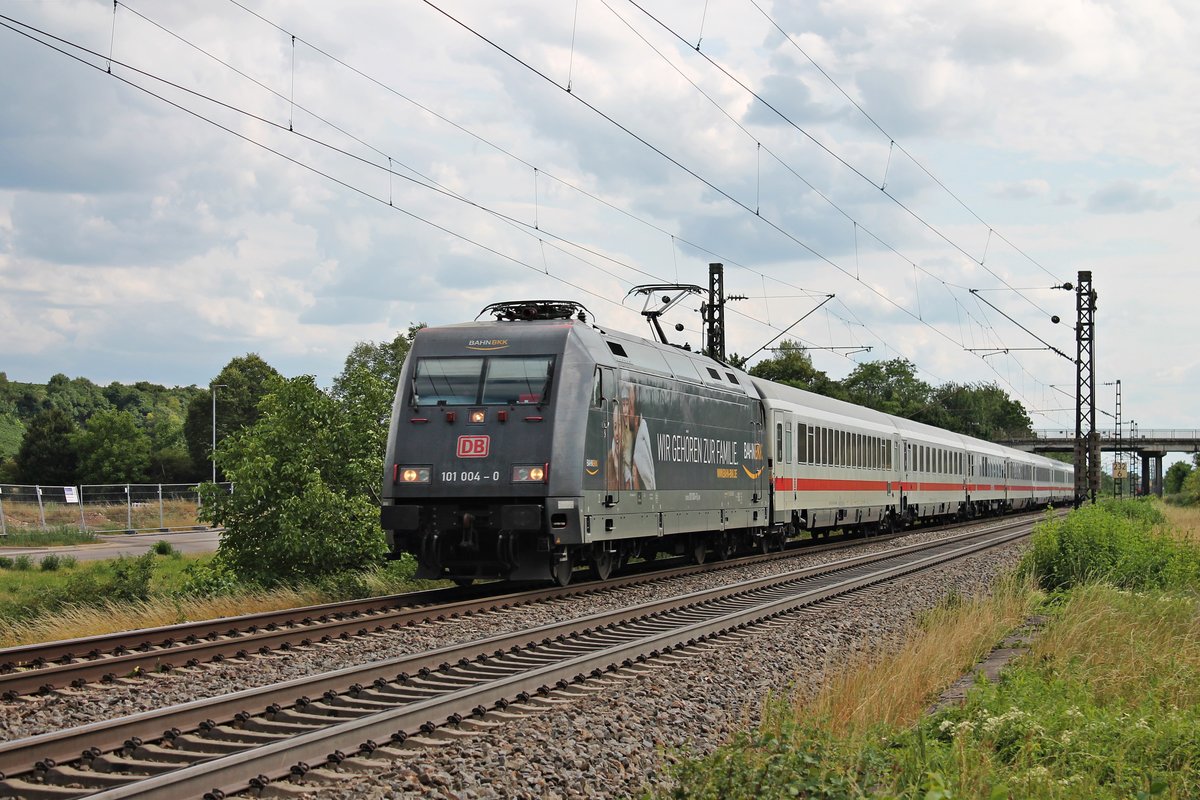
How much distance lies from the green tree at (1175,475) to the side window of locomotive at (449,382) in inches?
5572

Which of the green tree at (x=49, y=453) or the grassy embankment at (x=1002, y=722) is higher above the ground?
the green tree at (x=49, y=453)

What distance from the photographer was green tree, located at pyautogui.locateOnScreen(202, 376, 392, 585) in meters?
19.7

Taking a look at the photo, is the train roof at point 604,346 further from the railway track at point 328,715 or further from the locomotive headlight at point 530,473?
the railway track at point 328,715

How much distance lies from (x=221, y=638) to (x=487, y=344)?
20.8 ft

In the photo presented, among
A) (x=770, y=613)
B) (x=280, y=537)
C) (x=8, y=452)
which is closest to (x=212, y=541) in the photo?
(x=280, y=537)

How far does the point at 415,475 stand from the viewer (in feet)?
53.4

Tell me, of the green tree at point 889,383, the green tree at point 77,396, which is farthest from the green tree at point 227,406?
the green tree at point 889,383

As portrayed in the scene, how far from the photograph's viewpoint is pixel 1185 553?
18953 millimetres

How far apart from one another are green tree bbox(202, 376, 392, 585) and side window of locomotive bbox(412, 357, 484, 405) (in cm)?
400

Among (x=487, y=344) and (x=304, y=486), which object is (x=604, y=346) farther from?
(x=304, y=486)

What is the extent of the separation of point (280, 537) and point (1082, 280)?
29.5 m

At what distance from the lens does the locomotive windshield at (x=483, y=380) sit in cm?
1628

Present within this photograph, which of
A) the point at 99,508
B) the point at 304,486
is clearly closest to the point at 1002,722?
the point at 304,486

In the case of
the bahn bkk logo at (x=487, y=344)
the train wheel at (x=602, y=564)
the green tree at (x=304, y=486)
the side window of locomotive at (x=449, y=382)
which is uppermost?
the bahn bkk logo at (x=487, y=344)
